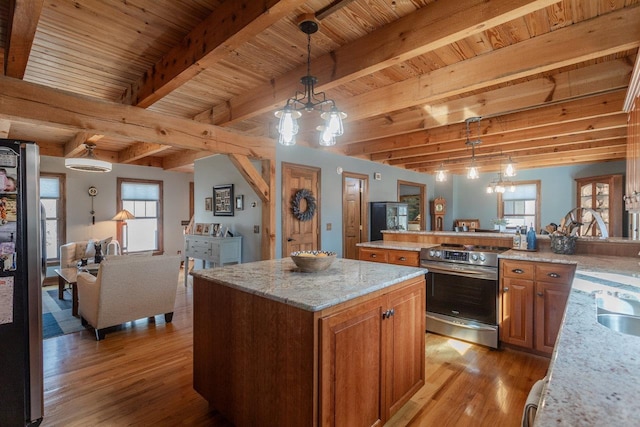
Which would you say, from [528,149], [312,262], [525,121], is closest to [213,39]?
[312,262]

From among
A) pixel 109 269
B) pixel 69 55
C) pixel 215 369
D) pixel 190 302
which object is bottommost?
pixel 190 302

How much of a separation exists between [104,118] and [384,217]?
4.60m

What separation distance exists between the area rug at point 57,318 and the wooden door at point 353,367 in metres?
3.36

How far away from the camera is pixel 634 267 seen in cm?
244

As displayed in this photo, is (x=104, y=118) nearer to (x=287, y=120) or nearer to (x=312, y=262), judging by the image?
(x=287, y=120)

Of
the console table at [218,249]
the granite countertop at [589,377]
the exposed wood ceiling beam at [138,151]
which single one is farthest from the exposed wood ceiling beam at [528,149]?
the exposed wood ceiling beam at [138,151]

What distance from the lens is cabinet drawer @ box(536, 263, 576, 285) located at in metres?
2.64

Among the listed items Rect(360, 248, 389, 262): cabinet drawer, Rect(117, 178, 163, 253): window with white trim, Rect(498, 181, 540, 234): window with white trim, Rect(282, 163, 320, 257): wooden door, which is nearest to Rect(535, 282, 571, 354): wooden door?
Rect(360, 248, 389, 262): cabinet drawer

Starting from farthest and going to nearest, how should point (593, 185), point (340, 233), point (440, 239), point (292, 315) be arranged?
1. point (593, 185)
2. point (340, 233)
3. point (440, 239)
4. point (292, 315)

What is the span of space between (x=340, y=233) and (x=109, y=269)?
11.9ft

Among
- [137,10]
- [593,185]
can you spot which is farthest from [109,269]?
[593,185]

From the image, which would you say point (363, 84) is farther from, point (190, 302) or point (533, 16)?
point (190, 302)

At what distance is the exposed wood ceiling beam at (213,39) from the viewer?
1670mm

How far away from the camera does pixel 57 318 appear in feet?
12.6
